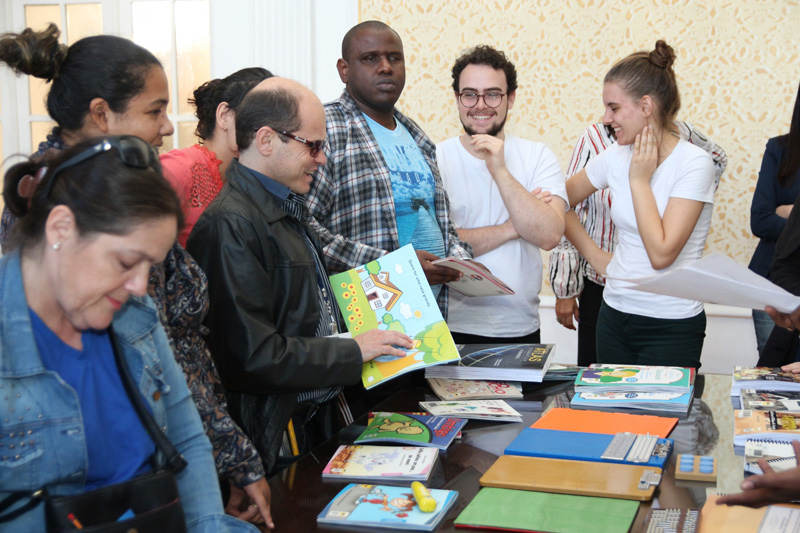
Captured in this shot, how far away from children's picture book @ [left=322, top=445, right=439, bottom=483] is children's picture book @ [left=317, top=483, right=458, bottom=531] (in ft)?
0.17

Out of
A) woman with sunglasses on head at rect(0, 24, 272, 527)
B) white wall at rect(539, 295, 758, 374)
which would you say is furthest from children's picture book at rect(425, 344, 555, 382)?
white wall at rect(539, 295, 758, 374)

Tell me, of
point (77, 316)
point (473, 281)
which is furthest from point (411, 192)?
point (77, 316)

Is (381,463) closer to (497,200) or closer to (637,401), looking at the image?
(637,401)

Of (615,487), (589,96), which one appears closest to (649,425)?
(615,487)

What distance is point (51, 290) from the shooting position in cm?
106

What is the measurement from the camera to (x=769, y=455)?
141 cm

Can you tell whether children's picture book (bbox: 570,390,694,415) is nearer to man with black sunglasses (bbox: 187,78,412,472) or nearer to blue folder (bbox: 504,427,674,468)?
blue folder (bbox: 504,427,674,468)

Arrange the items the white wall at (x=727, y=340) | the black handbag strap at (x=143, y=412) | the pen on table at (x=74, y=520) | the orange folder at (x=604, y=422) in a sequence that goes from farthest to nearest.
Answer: the white wall at (x=727, y=340), the orange folder at (x=604, y=422), the black handbag strap at (x=143, y=412), the pen on table at (x=74, y=520)

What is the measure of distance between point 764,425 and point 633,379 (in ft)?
1.35

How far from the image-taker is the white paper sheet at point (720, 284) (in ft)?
4.82

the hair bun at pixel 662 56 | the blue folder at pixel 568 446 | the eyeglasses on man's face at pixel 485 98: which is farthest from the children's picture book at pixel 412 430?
the hair bun at pixel 662 56

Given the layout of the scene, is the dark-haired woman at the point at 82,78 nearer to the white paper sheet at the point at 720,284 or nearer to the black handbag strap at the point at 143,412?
the black handbag strap at the point at 143,412

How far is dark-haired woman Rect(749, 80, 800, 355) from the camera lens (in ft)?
9.92

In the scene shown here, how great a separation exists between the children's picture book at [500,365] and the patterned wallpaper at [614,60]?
6.47ft
